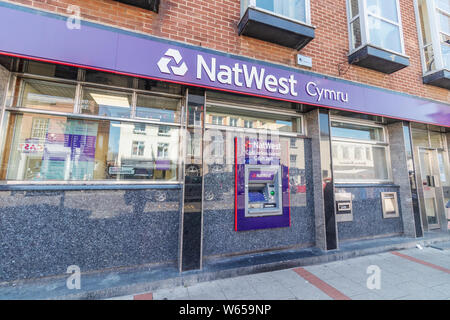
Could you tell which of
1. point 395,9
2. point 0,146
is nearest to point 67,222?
point 0,146

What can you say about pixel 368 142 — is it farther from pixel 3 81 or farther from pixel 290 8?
pixel 3 81

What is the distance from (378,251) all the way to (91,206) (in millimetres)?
5110

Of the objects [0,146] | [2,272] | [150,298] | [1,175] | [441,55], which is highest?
[441,55]

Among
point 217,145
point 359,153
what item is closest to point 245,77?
point 217,145

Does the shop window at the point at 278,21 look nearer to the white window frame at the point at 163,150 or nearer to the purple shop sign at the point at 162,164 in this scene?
the white window frame at the point at 163,150

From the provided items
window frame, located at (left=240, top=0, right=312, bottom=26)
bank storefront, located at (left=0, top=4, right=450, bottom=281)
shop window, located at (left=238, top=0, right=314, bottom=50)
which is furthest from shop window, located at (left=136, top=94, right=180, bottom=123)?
window frame, located at (left=240, top=0, right=312, bottom=26)

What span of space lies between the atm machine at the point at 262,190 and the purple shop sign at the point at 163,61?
1.30 metres

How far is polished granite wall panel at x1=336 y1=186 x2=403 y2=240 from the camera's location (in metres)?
4.08

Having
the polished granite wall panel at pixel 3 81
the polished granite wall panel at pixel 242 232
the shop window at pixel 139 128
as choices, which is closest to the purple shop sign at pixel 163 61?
the polished granite wall panel at pixel 3 81

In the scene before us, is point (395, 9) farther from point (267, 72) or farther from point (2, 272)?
point (2, 272)

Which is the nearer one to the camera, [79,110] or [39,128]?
[39,128]

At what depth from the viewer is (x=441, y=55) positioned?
16.2 feet

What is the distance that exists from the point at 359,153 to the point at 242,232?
350 centimetres

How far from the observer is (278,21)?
3.32m
